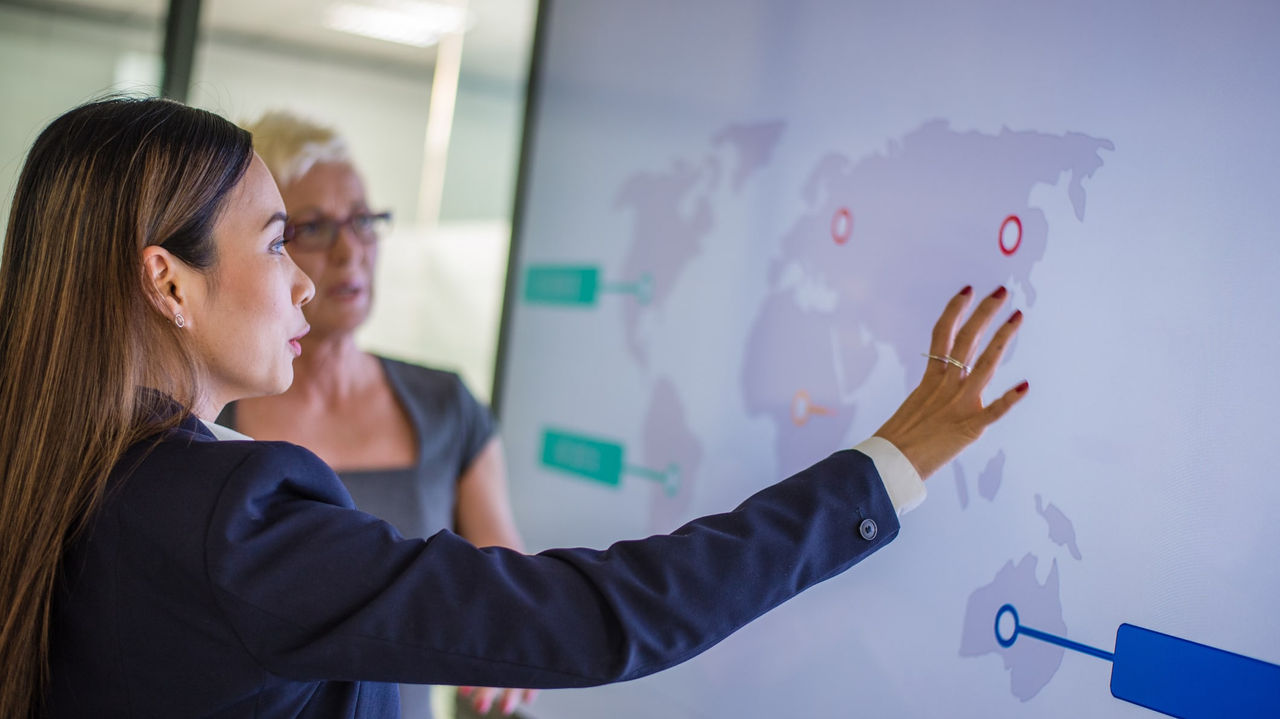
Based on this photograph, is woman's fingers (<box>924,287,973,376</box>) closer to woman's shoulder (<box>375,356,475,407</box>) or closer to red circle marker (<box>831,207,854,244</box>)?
red circle marker (<box>831,207,854,244</box>)

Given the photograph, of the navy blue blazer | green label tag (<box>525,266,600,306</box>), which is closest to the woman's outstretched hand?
the navy blue blazer

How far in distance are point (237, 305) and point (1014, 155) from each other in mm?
996

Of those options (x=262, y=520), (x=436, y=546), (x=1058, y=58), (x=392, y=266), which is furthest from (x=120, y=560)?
(x=392, y=266)

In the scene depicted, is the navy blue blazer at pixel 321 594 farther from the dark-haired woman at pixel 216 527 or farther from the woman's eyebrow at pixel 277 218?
the woman's eyebrow at pixel 277 218

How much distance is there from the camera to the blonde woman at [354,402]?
185cm

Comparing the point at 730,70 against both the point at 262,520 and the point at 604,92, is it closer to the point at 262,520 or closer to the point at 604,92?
the point at 604,92

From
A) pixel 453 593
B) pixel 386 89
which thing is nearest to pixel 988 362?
pixel 453 593

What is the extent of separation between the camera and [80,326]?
3.34 ft

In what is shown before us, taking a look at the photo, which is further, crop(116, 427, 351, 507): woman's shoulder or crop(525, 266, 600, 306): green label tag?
crop(525, 266, 600, 306): green label tag

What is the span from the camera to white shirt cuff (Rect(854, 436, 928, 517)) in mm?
1051

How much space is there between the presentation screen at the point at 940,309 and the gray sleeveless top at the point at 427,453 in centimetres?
27

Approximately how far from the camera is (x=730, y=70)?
185cm

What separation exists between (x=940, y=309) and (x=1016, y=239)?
0.15 metres

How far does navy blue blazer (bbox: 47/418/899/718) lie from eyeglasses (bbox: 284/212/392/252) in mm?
947
